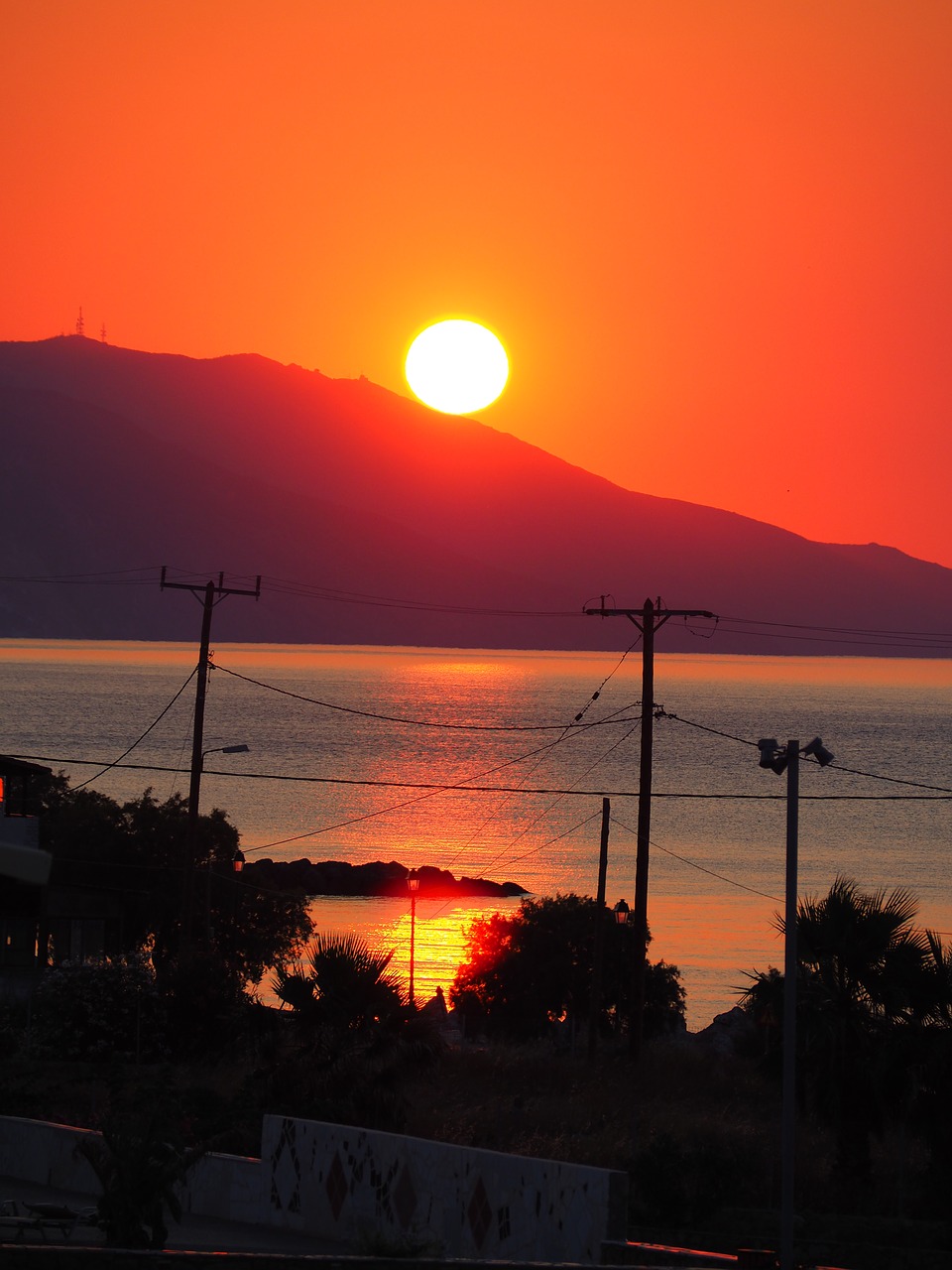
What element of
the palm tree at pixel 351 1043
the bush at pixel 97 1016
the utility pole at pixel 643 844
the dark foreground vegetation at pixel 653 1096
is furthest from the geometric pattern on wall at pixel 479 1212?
the bush at pixel 97 1016

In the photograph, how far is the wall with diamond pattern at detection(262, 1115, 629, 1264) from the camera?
54.9 feet

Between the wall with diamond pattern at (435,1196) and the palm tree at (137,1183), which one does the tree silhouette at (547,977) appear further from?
the palm tree at (137,1183)

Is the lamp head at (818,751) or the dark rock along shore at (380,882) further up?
the lamp head at (818,751)

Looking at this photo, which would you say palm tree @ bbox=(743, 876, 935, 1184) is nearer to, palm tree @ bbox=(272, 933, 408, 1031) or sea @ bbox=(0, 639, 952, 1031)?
sea @ bbox=(0, 639, 952, 1031)

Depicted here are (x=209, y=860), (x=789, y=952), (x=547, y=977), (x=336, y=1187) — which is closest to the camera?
(x=336, y=1187)

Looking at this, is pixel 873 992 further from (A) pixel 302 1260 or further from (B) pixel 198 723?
(B) pixel 198 723

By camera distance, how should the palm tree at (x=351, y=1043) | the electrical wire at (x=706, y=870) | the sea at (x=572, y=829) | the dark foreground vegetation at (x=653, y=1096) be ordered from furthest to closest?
the electrical wire at (x=706, y=870) < the sea at (x=572, y=829) < the palm tree at (x=351, y=1043) < the dark foreground vegetation at (x=653, y=1096)

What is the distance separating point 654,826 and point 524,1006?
7241 centimetres

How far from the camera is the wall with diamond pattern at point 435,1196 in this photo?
16719 mm

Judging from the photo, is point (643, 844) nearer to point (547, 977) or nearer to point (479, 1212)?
point (547, 977)

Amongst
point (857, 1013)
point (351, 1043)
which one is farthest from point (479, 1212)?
point (857, 1013)

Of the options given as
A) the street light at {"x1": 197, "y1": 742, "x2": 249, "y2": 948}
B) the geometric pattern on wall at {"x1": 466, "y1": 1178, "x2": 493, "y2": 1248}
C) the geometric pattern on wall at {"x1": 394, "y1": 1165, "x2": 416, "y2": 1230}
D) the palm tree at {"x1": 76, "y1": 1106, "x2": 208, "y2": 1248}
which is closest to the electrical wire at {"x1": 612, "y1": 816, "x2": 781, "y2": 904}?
the street light at {"x1": 197, "y1": 742, "x2": 249, "y2": 948}

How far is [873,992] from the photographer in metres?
26.8

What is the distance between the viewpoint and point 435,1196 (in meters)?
18.4
